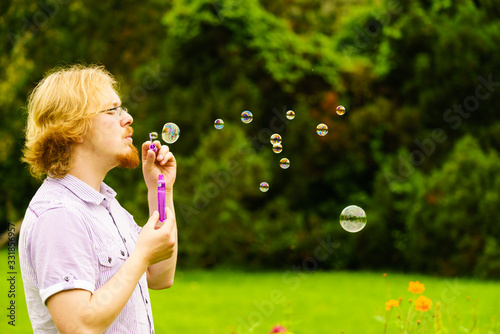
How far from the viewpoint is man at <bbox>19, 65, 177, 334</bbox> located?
5.18ft

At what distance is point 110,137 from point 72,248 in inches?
17.4

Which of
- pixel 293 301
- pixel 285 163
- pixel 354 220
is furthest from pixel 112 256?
pixel 293 301

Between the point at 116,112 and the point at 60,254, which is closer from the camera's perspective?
the point at 60,254

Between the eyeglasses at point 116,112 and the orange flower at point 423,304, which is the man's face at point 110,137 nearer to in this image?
the eyeglasses at point 116,112

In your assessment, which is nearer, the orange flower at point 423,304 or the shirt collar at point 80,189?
the shirt collar at point 80,189

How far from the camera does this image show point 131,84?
10.3m

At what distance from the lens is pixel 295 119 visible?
9.83 metres

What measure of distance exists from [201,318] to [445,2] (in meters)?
6.99

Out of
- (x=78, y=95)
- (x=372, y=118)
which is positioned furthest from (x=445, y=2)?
(x=78, y=95)

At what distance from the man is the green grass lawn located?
399 cm

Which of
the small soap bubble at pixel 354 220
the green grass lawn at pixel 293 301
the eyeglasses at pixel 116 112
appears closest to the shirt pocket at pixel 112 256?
the eyeglasses at pixel 116 112

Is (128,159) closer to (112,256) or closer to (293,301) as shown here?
(112,256)

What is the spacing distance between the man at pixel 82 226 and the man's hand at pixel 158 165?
202 mm

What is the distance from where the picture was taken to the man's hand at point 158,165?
2.19 metres
